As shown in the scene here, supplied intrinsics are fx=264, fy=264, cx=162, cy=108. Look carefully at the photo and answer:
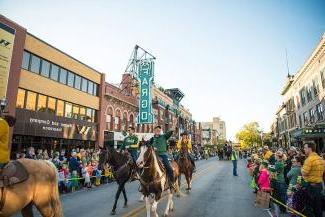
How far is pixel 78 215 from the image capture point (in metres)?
8.86

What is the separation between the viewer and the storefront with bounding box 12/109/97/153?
20641 millimetres

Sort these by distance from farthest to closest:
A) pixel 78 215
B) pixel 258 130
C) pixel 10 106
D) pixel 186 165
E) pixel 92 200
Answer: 1. pixel 258 130
2. pixel 10 106
3. pixel 186 165
4. pixel 92 200
5. pixel 78 215

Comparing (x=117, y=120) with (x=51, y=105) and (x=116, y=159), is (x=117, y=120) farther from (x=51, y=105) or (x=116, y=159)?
(x=116, y=159)

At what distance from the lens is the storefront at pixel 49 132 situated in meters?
20.6

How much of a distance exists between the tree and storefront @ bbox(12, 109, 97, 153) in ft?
244

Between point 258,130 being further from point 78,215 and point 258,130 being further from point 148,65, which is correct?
point 78,215

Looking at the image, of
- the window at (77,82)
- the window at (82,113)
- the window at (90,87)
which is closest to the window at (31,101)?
the window at (77,82)

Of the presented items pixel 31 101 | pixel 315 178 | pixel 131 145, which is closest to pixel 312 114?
pixel 131 145

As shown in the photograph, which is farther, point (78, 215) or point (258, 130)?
point (258, 130)

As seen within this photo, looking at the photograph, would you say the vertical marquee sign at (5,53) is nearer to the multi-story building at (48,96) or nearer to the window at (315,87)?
the multi-story building at (48,96)

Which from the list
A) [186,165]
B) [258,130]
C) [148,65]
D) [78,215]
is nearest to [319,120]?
[148,65]

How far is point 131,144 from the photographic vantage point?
11688 millimetres

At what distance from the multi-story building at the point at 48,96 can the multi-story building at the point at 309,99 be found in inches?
924

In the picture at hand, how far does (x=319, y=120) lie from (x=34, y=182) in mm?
34412
